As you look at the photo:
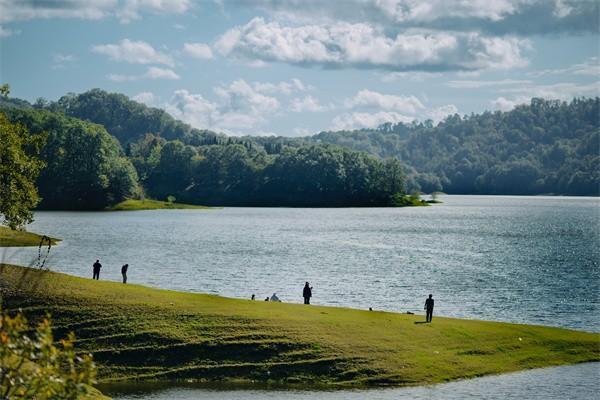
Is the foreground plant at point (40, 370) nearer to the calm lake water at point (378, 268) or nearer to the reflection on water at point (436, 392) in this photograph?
the reflection on water at point (436, 392)

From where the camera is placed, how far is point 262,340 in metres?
51.4

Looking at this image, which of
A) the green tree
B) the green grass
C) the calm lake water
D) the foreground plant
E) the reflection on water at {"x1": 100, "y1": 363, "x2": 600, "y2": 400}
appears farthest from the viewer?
the green grass

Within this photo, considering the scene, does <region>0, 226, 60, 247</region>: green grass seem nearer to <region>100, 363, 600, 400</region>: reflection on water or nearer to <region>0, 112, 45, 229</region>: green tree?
<region>0, 112, 45, 229</region>: green tree

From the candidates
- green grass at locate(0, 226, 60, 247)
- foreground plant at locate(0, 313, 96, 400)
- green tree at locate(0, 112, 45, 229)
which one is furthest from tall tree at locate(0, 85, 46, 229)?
foreground plant at locate(0, 313, 96, 400)

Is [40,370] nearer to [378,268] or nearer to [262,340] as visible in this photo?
[262,340]

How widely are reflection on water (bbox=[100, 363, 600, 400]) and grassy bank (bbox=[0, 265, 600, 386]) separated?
1516 millimetres

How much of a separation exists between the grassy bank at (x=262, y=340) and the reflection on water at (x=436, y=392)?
4.97 feet

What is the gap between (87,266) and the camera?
98.1m

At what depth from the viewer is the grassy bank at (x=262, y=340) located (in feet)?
161


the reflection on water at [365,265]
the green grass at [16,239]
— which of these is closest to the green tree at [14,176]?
the reflection on water at [365,265]

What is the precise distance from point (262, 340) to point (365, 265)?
65498 millimetres

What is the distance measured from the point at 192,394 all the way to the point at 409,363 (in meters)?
14.5

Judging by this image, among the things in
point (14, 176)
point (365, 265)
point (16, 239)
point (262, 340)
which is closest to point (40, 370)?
point (262, 340)

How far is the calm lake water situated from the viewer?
75.1 m
